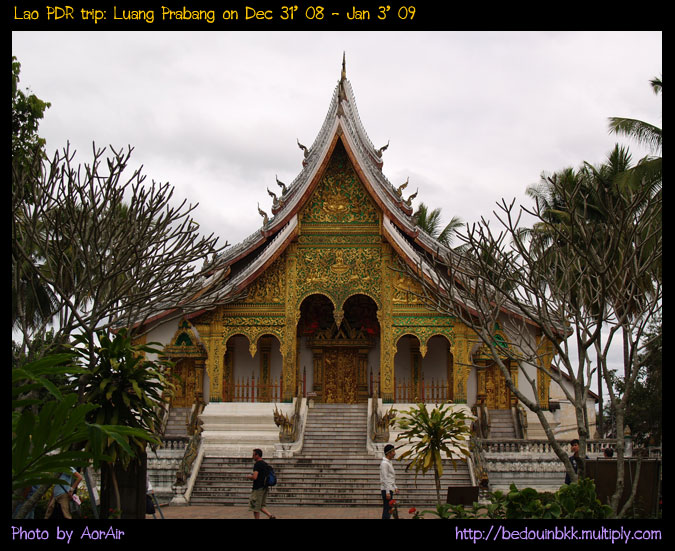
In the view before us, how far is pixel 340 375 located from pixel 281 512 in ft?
28.4

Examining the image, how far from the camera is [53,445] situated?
600cm

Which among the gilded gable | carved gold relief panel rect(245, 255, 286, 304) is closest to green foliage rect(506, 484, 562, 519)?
carved gold relief panel rect(245, 255, 286, 304)

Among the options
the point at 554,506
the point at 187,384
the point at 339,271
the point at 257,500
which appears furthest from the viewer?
the point at 187,384

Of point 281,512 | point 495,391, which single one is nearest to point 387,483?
point 281,512

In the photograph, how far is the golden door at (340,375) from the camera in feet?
78.3

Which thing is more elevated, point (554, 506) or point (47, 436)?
point (47, 436)

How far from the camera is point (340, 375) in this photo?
24031 mm

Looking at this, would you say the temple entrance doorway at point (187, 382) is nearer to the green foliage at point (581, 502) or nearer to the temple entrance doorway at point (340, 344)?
the temple entrance doorway at point (340, 344)

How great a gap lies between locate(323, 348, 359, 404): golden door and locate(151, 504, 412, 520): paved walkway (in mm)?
7339

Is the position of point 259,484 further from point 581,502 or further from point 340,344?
point 340,344

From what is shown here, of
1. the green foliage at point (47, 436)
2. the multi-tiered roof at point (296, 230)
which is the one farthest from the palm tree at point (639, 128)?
the green foliage at point (47, 436)

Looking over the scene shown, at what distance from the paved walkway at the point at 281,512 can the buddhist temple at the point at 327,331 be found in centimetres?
422

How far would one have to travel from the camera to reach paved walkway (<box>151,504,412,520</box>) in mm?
14766
